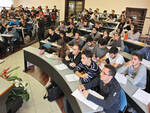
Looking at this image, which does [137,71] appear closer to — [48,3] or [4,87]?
[4,87]

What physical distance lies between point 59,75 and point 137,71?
4.50 feet

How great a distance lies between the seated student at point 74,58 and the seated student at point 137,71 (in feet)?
3.05

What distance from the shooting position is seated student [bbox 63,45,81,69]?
100 inches

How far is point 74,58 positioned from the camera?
109 inches

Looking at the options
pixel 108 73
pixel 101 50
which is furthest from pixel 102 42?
pixel 108 73

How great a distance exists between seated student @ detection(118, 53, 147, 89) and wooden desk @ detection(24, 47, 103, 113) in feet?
3.09

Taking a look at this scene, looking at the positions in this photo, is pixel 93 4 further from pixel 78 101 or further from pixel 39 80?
pixel 78 101

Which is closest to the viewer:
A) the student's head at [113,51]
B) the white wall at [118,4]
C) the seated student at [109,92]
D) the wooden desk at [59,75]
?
the seated student at [109,92]

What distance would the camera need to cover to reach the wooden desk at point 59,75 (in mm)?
1657

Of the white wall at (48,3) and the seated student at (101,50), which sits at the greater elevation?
the white wall at (48,3)

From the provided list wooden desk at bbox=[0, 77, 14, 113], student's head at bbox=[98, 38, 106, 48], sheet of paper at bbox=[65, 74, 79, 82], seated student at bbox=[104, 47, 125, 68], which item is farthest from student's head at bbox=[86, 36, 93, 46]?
wooden desk at bbox=[0, 77, 14, 113]

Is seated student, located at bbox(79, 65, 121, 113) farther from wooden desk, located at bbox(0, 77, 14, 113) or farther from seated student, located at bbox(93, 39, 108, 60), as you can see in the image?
seated student, located at bbox(93, 39, 108, 60)

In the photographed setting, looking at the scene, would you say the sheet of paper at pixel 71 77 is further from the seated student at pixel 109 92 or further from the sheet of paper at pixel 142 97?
the sheet of paper at pixel 142 97

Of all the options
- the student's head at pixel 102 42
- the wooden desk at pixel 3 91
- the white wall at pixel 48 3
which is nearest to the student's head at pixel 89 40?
the student's head at pixel 102 42
